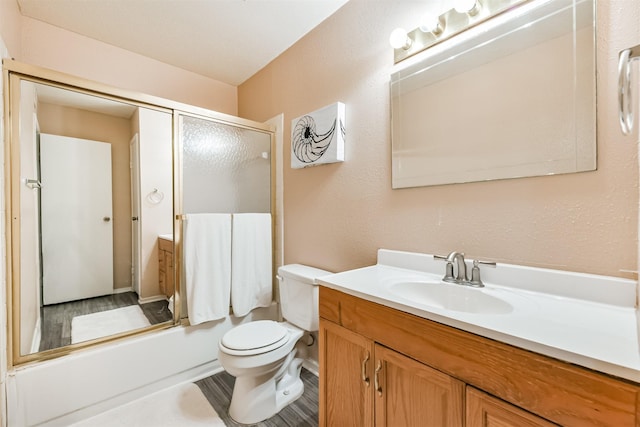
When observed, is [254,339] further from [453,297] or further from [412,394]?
[453,297]

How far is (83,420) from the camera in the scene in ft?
4.87

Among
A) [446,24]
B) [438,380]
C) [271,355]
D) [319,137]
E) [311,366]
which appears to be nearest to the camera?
[438,380]

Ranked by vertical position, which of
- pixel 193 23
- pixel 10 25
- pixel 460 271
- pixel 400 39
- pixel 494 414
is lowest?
pixel 494 414

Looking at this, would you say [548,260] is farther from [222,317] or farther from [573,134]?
[222,317]

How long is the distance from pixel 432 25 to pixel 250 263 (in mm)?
1849

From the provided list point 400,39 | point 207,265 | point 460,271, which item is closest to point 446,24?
point 400,39

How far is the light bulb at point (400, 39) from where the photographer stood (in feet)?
4.42

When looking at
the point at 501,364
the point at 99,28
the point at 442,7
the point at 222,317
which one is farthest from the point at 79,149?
the point at 501,364

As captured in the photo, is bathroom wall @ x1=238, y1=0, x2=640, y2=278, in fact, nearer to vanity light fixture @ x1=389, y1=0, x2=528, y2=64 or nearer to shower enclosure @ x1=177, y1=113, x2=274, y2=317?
vanity light fixture @ x1=389, y1=0, x2=528, y2=64

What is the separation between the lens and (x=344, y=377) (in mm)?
1104

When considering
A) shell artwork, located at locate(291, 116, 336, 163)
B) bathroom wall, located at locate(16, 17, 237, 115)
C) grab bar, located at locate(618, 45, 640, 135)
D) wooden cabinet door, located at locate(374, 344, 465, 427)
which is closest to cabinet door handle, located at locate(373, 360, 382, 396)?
wooden cabinet door, located at locate(374, 344, 465, 427)

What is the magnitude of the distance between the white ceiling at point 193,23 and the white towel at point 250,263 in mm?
Answer: 1340

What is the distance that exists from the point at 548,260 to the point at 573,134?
449mm

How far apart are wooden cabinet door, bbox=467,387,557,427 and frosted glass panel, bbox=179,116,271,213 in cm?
184
